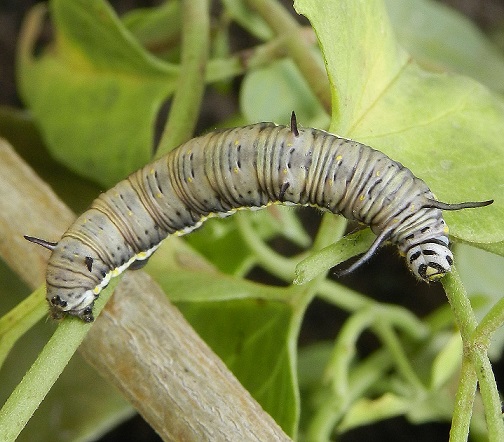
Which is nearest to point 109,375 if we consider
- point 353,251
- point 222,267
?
point 353,251

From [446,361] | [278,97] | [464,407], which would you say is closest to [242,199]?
[464,407]

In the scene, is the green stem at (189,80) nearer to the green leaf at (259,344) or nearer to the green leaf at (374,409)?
the green leaf at (259,344)

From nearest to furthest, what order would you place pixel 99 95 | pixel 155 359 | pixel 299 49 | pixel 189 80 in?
1. pixel 155 359
2. pixel 189 80
3. pixel 299 49
4. pixel 99 95

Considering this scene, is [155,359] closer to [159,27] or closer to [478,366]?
[478,366]

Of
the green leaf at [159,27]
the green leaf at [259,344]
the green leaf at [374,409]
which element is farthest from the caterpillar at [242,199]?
the green leaf at [159,27]

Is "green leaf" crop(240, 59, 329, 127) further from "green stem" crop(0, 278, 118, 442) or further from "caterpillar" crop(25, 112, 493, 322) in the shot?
"green stem" crop(0, 278, 118, 442)
